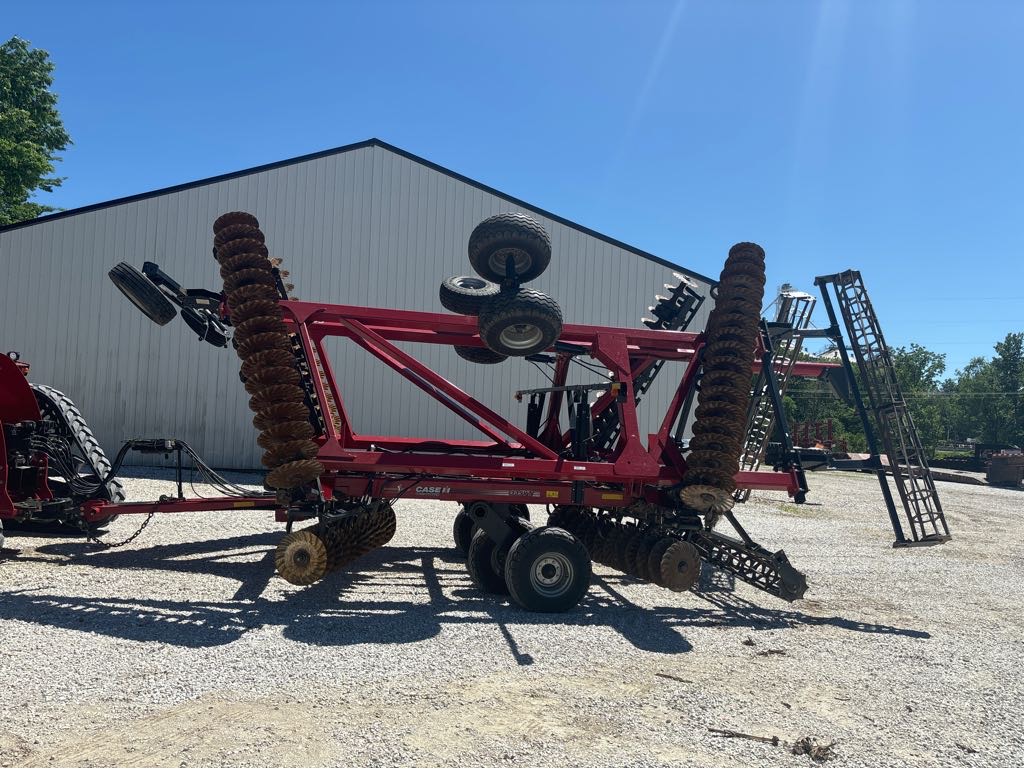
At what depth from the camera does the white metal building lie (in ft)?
54.1

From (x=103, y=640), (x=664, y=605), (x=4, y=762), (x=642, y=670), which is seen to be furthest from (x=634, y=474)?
(x=4, y=762)

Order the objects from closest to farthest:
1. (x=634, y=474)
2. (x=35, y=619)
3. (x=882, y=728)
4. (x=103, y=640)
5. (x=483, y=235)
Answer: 1. (x=882, y=728)
2. (x=103, y=640)
3. (x=35, y=619)
4. (x=483, y=235)
5. (x=634, y=474)

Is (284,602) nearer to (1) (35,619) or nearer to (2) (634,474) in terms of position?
(1) (35,619)

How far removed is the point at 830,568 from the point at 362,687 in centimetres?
680

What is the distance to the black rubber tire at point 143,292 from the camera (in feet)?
20.8

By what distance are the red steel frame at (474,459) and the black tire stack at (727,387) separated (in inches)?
16.9

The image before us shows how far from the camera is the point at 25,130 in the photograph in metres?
28.4

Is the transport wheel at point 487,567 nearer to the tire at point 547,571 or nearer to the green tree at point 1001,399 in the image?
the tire at point 547,571

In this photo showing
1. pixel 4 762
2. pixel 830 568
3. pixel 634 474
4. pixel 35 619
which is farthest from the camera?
pixel 830 568

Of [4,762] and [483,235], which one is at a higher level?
[483,235]

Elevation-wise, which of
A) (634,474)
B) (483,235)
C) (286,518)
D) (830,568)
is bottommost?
(830,568)

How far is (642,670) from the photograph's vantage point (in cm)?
468

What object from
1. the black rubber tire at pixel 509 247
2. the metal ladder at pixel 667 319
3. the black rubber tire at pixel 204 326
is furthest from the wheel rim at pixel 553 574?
the black rubber tire at pixel 204 326

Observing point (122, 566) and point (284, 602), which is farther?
point (122, 566)
